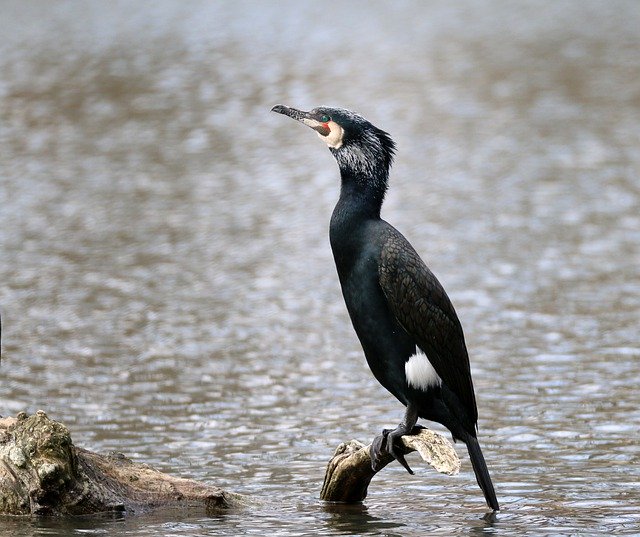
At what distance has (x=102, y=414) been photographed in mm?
10805

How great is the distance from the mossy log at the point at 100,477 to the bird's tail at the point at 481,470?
11.3 inches

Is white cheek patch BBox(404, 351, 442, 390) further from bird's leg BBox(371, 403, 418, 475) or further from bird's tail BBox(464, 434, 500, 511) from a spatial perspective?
bird's tail BBox(464, 434, 500, 511)

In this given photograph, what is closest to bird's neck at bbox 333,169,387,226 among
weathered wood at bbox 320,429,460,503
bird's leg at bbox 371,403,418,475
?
bird's leg at bbox 371,403,418,475

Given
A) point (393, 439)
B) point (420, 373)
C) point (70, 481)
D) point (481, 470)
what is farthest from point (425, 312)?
point (70, 481)

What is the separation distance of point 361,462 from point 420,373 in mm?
660

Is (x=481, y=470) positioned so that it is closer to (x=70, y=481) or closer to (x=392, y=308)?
(x=392, y=308)

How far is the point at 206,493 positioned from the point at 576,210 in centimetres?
1062

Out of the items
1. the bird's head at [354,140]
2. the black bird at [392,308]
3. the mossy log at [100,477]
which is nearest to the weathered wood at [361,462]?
the mossy log at [100,477]

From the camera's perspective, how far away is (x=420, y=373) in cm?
766

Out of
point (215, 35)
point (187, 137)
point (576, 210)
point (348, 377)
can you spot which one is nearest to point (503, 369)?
point (348, 377)

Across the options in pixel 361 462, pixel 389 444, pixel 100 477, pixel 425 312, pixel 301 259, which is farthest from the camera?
pixel 301 259

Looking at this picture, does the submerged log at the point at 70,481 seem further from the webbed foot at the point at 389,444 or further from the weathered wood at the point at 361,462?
the webbed foot at the point at 389,444

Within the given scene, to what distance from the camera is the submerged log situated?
292 inches

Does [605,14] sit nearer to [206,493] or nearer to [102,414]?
[102,414]
